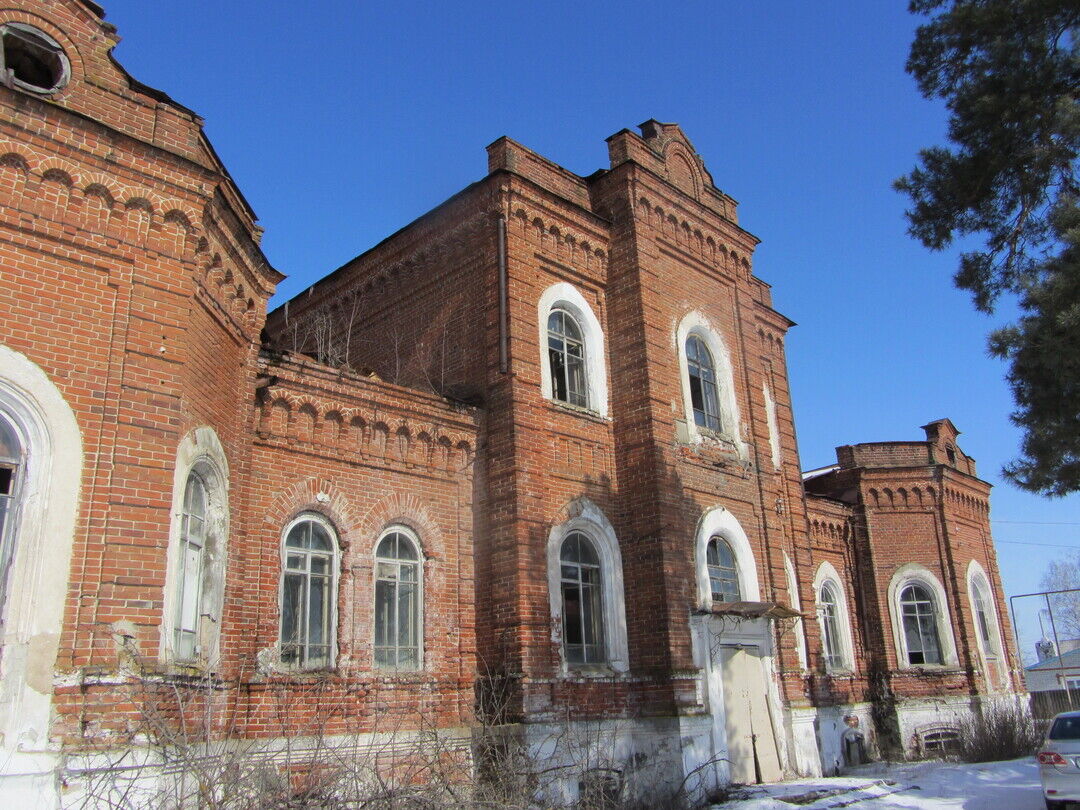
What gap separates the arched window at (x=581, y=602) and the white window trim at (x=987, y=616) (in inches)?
515

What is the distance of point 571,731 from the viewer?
39.0ft

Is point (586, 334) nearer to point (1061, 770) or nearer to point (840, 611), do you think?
point (1061, 770)

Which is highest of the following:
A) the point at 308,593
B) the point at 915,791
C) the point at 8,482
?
the point at 8,482

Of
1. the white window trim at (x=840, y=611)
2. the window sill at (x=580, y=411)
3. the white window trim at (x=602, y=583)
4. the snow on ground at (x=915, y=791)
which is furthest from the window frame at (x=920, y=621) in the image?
the window sill at (x=580, y=411)

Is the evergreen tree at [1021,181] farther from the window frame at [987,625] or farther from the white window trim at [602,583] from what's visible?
the window frame at [987,625]

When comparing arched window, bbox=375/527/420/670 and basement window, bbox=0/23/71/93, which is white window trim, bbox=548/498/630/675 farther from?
basement window, bbox=0/23/71/93

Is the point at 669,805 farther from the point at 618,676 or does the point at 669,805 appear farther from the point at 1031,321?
the point at 1031,321

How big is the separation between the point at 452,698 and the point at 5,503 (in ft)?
20.4

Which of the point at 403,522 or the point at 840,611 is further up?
the point at 403,522

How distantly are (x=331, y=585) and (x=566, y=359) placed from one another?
5318 millimetres

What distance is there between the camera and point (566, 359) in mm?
14398

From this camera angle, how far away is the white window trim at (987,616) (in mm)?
22141

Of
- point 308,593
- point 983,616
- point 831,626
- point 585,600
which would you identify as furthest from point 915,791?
point 983,616

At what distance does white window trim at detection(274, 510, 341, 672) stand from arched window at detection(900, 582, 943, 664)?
15.3 m
